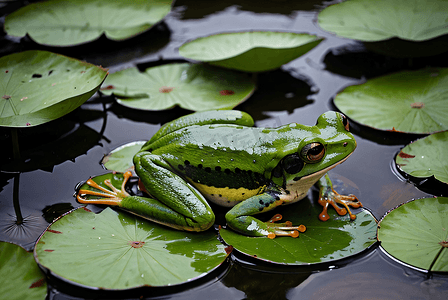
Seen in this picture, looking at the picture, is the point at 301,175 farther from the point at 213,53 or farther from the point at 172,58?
the point at 172,58

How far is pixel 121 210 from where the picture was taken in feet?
8.91

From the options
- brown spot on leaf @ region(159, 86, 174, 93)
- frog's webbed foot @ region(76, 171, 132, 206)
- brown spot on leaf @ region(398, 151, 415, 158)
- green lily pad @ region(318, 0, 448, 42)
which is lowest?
brown spot on leaf @ region(398, 151, 415, 158)

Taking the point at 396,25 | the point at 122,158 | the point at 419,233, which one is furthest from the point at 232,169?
the point at 396,25

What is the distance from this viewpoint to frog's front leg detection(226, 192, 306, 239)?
2.54 meters

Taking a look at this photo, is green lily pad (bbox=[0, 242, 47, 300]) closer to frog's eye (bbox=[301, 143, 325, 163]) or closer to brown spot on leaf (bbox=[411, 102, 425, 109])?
frog's eye (bbox=[301, 143, 325, 163])

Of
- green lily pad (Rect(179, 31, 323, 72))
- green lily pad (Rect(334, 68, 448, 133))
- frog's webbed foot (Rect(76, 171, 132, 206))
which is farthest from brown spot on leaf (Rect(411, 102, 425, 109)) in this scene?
frog's webbed foot (Rect(76, 171, 132, 206))

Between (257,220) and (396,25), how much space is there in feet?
9.39

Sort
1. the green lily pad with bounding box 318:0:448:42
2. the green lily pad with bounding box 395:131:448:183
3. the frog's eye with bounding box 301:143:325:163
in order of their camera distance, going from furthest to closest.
A: the green lily pad with bounding box 318:0:448:42
the green lily pad with bounding box 395:131:448:183
the frog's eye with bounding box 301:143:325:163

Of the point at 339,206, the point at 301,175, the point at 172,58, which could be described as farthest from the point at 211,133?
the point at 172,58

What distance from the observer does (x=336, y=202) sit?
2801mm

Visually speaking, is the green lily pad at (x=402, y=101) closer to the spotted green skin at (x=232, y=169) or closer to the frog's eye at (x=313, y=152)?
the spotted green skin at (x=232, y=169)

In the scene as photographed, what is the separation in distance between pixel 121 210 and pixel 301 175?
127 centimetres

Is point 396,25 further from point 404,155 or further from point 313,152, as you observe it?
point 313,152

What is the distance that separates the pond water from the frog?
314 millimetres
